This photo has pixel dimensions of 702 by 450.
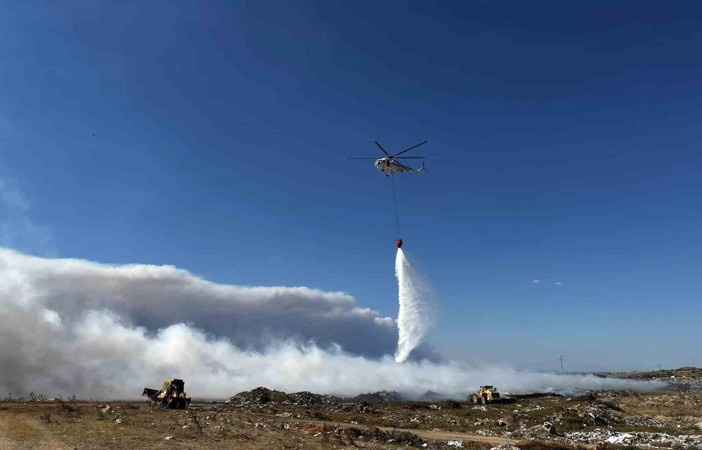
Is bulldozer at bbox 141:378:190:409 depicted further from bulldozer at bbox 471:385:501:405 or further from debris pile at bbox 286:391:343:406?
bulldozer at bbox 471:385:501:405

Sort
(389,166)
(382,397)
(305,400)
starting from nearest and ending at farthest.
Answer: (389,166) → (305,400) → (382,397)

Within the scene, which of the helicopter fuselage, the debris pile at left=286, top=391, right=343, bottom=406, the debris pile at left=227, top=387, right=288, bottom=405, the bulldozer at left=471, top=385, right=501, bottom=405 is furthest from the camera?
the debris pile at left=286, top=391, right=343, bottom=406

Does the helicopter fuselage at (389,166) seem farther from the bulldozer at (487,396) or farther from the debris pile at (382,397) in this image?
the debris pile at (382,397)

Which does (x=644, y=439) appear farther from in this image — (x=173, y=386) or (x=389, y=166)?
(x=173, y=386)

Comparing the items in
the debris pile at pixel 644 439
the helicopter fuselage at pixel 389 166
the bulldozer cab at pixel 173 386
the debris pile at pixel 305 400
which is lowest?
the debris pile at pixel 305 400

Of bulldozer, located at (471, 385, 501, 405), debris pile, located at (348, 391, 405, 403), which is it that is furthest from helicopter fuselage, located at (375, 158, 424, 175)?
debris pile, located at (348, 391, 405, 403)

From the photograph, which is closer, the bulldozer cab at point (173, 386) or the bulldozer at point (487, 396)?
the bulldozer cab at point (173, 386)

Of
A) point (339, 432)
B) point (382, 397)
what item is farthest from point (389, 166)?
point (382, 397)

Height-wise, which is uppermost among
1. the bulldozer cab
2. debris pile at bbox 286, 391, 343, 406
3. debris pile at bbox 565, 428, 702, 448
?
the bulldozer cab

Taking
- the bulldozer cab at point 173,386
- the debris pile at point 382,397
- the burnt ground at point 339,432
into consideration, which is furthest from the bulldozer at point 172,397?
the debris pile at point 382,397

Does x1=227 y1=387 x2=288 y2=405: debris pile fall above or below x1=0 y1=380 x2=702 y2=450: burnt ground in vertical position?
below

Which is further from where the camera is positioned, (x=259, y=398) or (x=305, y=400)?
(x=305, y=400)

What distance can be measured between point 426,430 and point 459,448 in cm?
1255

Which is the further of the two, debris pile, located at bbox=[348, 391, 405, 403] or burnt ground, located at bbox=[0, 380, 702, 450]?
debris pile, located at bbox=[348, 391, 405, 403]
